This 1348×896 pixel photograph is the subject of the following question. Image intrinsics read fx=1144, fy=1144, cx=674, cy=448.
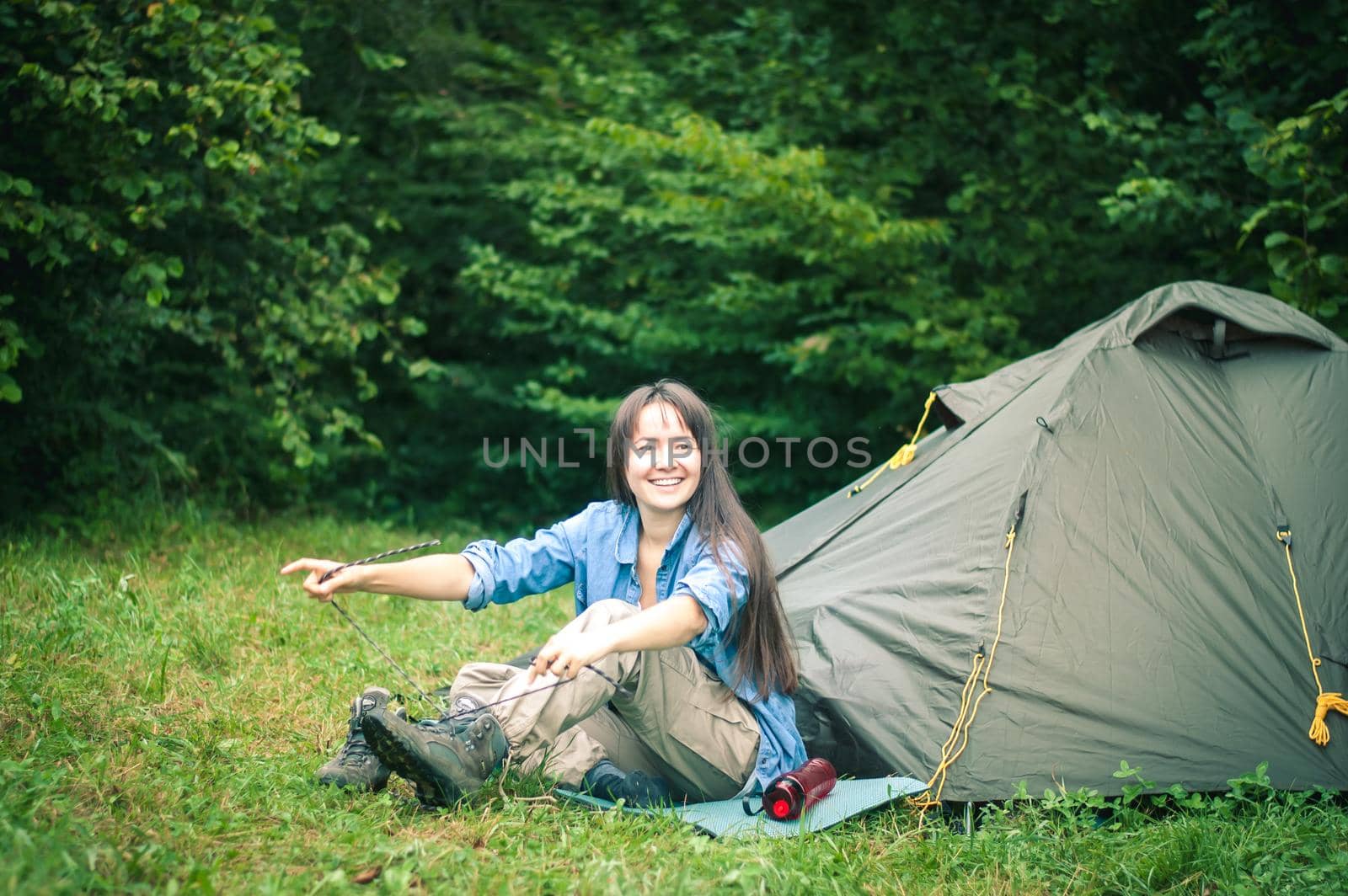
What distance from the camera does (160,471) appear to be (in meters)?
6.11

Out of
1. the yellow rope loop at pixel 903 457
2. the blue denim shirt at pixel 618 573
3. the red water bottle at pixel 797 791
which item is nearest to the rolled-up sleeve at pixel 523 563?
the blue denim shirt at pixel 618 573

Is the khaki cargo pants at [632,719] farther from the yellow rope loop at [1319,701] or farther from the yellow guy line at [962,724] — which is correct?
the yellow rope loop at [1319,701]

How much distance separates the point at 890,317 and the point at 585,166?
215cm

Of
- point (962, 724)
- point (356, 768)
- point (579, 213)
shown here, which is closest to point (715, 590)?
point (962, 724)

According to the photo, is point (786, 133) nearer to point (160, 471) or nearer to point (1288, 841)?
point (160, 471)

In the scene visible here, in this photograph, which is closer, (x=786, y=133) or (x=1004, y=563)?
(x=1004, y=563)

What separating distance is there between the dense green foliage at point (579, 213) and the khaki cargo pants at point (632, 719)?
9.68 feet

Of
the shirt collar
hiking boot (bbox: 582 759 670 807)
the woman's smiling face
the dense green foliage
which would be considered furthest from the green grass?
the dense green foliage

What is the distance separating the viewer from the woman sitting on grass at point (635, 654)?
2.54 metres

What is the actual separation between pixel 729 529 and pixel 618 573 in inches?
13.1

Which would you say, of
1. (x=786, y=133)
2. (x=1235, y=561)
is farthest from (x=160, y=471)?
(x=1235, y=561)

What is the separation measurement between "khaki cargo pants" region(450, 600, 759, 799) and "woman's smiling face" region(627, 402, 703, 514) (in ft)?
1.13

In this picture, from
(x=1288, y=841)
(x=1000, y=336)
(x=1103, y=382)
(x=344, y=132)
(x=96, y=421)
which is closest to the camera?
(x=1288, y=841)

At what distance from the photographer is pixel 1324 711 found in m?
2.94
